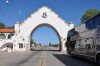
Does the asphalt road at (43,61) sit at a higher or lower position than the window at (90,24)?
lower

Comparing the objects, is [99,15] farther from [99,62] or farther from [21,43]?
[21,43]

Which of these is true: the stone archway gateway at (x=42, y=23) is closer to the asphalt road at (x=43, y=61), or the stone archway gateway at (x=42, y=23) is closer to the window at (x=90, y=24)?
the asphalt road at (x=43, y=61)

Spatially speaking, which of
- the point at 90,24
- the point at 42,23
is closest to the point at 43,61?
the point at 90,24

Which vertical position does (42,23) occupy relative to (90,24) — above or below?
above

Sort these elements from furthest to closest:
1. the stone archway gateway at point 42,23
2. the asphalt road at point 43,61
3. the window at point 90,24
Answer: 1. the stone archway gateway at point 42,23
2. the asphalt road at point 43,61
3. the window at point 90,24

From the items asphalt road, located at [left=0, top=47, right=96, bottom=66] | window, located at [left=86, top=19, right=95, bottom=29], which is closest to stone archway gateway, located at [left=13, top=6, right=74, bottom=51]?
asphalt road, located at [left=0, top=47, right=96, bottom=66]

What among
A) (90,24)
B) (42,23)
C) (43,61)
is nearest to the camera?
(90,24)

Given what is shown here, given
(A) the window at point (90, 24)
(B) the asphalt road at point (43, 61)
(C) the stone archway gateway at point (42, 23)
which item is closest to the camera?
(A) the window at point (90, 24)

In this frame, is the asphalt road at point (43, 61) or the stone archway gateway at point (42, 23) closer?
the asphalt road at point (43, 61)

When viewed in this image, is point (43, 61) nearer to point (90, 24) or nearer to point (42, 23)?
point (90, 24)

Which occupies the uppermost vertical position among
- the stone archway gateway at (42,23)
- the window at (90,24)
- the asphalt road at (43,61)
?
the stone archway gateway at (42,23)

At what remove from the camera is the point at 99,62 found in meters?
18.7

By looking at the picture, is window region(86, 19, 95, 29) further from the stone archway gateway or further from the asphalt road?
the stone archway gateway

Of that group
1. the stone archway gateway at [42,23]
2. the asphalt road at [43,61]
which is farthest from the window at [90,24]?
the stone archway gateway at [42,23]
